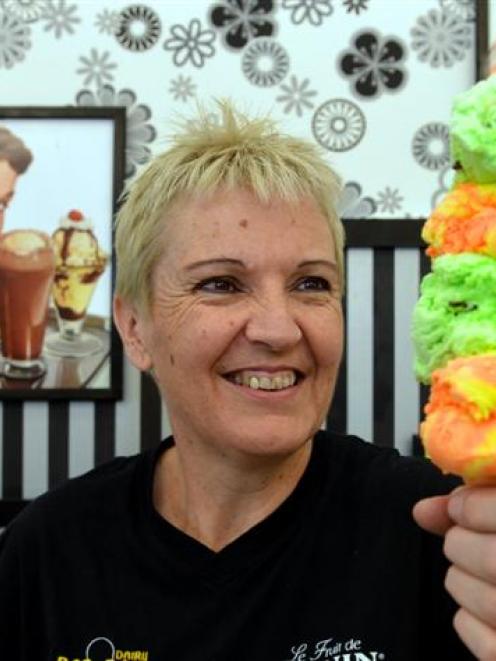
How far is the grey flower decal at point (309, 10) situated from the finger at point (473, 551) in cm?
178

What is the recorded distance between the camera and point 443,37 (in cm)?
211

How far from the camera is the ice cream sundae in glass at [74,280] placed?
2162 mm

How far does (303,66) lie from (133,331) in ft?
4.18

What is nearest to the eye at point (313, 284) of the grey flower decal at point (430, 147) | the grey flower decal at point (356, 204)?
the grey flower decal at point (356, 204)

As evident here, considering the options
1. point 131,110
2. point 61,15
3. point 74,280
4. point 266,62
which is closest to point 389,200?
point 266,62

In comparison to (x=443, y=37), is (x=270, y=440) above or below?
below

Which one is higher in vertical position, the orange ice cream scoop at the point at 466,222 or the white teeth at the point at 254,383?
the orange ice cream scoop at the point at 466,222

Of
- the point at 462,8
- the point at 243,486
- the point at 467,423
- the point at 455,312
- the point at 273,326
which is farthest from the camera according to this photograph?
the point at 462,8

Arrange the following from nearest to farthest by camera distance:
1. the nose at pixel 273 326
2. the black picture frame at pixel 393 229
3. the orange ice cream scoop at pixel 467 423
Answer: the orange ice cream scoop at pixel 467 423 → the nose at pixel 273 326 → the black picture frame at pixel 393 229

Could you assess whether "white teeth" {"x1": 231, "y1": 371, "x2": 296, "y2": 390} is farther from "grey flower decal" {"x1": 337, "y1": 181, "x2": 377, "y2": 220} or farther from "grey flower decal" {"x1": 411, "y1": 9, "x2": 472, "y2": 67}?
"grey flower decal" {"x1": 411, "y1": 9, "x2": 472, "y2": 67}

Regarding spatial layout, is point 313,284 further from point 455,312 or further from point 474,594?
point 474,594

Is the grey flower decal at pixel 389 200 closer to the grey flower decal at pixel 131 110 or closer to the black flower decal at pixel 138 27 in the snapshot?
the grey flower decal at pixel 131 110

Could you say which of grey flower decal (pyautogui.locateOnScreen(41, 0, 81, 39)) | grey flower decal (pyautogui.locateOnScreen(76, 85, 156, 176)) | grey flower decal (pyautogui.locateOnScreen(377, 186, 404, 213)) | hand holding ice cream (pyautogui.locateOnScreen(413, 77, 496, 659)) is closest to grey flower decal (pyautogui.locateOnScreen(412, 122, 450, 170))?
grey flower decal (pyautogui.locateOnScreen(377, 186, 404, 213))

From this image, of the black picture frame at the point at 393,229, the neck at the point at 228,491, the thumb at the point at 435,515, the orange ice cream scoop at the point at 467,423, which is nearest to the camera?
the orange ice cream scoop at the point at 467,423
